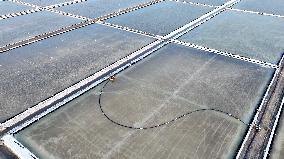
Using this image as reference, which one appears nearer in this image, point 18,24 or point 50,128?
point 50,128

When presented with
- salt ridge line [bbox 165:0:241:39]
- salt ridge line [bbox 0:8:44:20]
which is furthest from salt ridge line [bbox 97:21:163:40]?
salt ridge line [bbox 0:8:44:20]

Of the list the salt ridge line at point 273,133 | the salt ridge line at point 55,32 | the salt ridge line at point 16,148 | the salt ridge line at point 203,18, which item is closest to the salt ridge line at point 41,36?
A: the salt ridge line at point 55,32

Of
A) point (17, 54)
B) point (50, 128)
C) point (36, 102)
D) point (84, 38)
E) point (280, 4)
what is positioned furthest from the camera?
point (280, 4)

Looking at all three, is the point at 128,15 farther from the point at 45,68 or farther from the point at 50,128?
the point at 50,128

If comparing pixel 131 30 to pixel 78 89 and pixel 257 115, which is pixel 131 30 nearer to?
pixel 78 89

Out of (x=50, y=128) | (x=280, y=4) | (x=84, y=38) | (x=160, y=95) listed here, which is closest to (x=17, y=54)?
(x=84, y=38)

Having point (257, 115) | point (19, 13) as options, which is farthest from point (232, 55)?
point (19, 13)

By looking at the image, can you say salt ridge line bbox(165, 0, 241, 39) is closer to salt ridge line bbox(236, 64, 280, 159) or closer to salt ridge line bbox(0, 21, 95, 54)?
salt ridge line bbox(0, 21, 95, 54)
